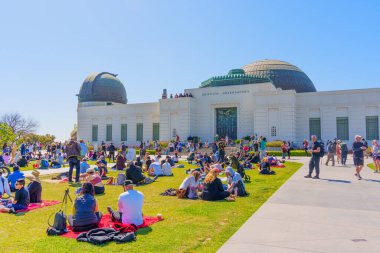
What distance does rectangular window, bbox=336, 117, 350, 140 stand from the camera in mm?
34094

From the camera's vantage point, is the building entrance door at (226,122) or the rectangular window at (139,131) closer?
the building entrance door at (226,122)

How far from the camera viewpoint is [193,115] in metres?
41.2

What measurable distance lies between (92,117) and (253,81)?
26.2 metres

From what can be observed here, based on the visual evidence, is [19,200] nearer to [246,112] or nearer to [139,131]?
[246,112]

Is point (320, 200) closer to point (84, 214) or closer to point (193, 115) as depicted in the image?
point (84, 214)

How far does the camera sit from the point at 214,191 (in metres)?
9.47

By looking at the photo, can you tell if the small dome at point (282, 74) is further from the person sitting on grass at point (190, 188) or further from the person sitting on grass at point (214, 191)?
the person sitting on grass at point (214, 191)

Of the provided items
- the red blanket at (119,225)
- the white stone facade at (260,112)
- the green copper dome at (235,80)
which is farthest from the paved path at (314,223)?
the green copper dome at (235,80)

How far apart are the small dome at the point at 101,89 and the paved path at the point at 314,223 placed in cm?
4846

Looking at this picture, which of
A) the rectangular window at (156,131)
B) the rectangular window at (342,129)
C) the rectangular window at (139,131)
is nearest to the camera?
the rectangular window at (342,129)

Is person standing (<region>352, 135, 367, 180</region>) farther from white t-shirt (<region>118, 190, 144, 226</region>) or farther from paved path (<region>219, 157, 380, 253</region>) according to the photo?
white t-shirt (<region>118, 190, 144, 226</region>)

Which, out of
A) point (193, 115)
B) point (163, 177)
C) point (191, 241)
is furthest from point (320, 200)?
point (193, 115)

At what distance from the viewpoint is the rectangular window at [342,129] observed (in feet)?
112

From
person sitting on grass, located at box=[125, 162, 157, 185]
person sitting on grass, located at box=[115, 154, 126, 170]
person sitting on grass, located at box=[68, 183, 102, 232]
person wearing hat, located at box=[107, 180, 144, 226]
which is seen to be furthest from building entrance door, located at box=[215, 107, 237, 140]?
person sitting on grass, located at box=[68, 183, 102, 232]
